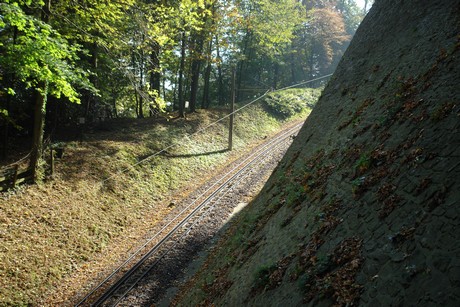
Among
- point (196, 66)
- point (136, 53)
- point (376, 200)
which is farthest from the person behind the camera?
point (196, 66)

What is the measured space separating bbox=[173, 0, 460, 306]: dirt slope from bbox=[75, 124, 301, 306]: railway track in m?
2.38

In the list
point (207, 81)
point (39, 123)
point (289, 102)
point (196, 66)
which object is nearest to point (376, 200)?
point (39, 123)

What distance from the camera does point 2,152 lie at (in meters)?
15.7

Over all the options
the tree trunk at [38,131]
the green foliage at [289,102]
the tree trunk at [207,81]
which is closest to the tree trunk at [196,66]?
the tree trunk at [207,81]

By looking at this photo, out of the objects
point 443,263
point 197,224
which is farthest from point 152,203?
point 443,263

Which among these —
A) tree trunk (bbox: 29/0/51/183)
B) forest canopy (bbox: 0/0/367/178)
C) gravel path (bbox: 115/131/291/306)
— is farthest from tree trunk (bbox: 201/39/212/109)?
tree trunk (bbox: 29/0/51/183)

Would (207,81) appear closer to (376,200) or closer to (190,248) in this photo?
(190,248)

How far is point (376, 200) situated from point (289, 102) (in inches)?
1284

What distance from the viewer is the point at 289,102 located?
36.6 meters

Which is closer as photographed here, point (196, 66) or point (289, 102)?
point (196, 66)

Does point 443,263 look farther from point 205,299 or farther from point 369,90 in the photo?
point 369,90

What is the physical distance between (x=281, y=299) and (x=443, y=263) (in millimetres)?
2679

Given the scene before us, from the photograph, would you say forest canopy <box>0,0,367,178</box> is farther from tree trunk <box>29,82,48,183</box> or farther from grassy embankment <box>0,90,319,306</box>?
grassy embankment <box>0,90,319,306</box>

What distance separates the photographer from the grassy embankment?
452 inches
